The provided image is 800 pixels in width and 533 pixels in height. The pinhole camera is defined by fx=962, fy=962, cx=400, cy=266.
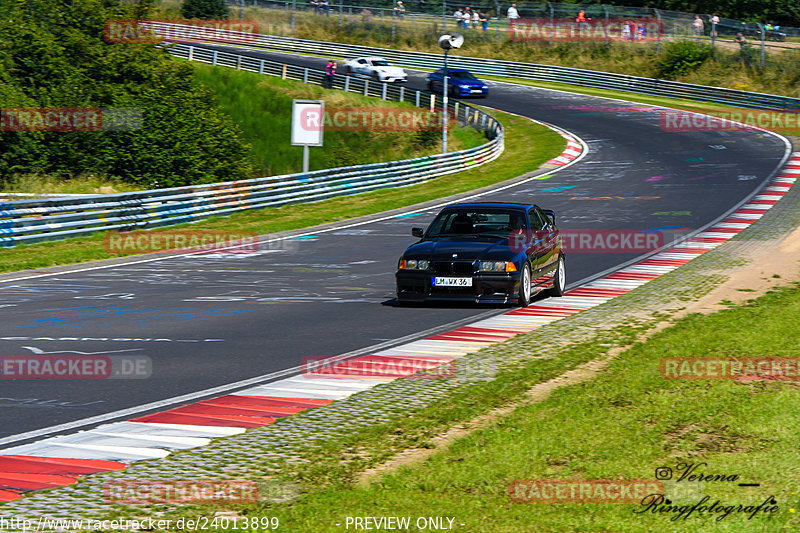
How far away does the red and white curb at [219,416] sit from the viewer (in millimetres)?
6293

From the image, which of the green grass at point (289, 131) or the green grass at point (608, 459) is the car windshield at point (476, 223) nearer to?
the green grass at point (608, 459)

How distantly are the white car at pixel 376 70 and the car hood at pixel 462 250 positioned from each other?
44.5 meters

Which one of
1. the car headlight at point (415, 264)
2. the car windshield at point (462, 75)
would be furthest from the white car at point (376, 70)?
the car headlight at point (415, 264)

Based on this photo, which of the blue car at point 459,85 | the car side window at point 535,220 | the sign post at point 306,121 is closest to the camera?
the car side window at point 535,220

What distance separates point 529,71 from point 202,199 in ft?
142

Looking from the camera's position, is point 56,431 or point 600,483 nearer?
point 600,483

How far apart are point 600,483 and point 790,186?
1091 inches

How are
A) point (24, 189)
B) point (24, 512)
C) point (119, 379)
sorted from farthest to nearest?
point (24, 189) < point (119, 379) < point (24, 512)

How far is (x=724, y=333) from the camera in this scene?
1112cm

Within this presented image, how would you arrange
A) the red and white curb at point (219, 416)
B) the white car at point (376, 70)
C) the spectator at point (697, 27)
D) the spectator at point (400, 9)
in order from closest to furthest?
the red and white curb at point (219, 416) → the white car at point (376, 70) → the spectator at point (697, 27) → the spectator at point (400, 9)

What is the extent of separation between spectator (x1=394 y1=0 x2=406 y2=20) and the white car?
13526mm

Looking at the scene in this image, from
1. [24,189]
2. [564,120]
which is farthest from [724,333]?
[564,120]

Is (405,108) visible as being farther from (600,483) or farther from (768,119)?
(600,483)

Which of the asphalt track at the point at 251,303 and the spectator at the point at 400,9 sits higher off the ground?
the spectator at the point at 400,9
